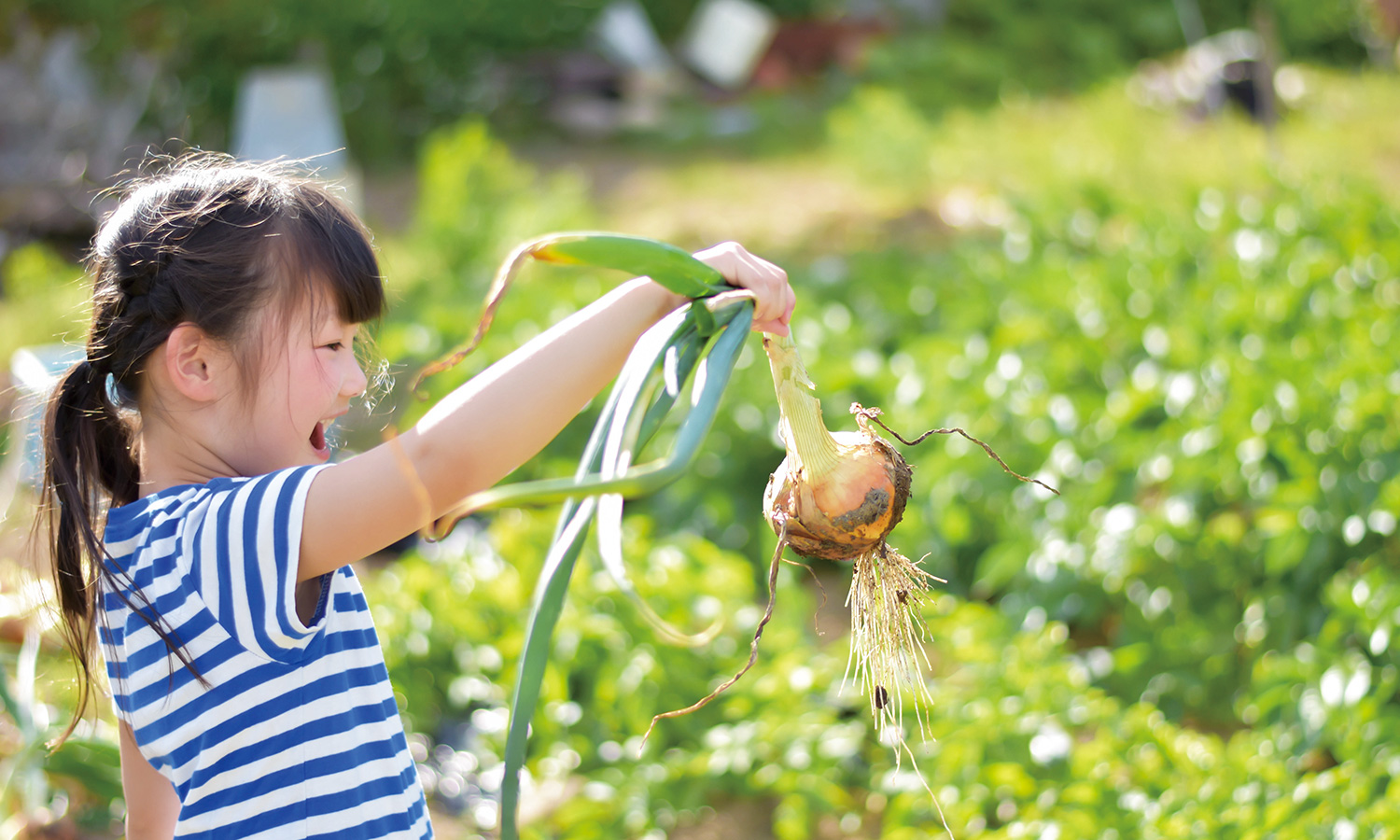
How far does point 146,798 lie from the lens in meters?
1.23

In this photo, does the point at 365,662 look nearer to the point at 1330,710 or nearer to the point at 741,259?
the point at 741,259

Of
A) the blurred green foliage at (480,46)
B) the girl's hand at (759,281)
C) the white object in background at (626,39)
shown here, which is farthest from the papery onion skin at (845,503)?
the white object in background at (626,39)

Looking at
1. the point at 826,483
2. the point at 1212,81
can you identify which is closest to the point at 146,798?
the point at 826,483

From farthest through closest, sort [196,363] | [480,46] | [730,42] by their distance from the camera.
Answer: [730,42] < [480,46] < [196,363]

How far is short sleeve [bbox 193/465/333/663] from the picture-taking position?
958 millimetres

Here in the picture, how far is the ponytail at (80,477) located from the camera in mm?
1136

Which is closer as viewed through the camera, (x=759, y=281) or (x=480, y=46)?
(x=759, y=281)

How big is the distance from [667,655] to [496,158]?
392 centimetres

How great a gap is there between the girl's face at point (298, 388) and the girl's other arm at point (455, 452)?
0.46 ft

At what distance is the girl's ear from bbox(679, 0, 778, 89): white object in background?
10603mm

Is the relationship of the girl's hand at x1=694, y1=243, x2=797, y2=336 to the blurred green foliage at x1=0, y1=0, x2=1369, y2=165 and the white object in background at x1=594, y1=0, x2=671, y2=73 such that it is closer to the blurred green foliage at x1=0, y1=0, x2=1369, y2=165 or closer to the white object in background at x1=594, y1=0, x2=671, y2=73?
the blurred green foliage at x1=0, y1=0, x2=1369, y2=165

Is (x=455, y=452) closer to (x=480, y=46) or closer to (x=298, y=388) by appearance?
(x=298, y=388)

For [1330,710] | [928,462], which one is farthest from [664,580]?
[1330,710]

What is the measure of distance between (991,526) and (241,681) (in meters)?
2.28
